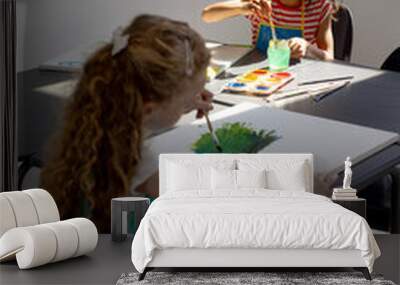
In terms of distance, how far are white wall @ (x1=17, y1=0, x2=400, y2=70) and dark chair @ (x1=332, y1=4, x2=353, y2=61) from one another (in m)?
0.05

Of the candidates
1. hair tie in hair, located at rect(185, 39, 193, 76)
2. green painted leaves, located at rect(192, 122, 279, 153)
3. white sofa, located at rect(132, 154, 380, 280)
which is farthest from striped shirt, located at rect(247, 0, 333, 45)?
white sofa, located at rect(132, 154, 380, 280)

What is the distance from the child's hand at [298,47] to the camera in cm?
770

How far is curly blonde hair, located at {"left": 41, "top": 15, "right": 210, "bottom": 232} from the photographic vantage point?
24.5 feet

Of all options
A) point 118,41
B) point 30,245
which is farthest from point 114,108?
point 30,245

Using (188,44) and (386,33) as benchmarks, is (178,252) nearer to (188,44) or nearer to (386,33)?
(188,44)

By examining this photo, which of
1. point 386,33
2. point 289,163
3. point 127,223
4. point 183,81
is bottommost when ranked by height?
point 127,223

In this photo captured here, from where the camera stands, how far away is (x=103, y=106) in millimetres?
7512

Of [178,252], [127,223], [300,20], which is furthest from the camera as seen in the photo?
[300,20]

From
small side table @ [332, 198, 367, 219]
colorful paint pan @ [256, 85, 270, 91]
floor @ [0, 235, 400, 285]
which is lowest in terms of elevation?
floor @ [0, 235, 400, 285]

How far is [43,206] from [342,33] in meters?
3.09

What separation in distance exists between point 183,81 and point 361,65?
5.17 ft

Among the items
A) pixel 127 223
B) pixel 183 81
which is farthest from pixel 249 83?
pixel 127 223

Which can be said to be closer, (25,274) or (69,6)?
(25,274)

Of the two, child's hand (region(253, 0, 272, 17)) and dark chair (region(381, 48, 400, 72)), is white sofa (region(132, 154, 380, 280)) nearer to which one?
dark chair (region(381, 48, 400, 72))
